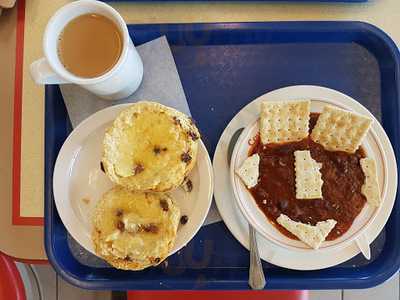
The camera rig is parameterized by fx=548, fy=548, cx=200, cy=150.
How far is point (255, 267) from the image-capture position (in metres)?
1.19

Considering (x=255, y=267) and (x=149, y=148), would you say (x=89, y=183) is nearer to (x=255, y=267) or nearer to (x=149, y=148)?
(x=149, y=148)

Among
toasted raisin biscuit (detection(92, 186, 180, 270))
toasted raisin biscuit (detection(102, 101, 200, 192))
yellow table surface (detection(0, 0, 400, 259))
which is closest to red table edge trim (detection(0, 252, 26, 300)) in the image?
yellow table surface (detection(0, 0, 400, 259))

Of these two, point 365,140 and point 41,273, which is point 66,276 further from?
point 365,140

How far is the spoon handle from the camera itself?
118cm

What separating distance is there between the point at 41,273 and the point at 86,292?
16cm

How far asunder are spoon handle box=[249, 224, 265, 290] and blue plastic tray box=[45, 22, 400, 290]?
27mm

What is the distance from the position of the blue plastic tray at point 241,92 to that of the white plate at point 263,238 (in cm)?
4

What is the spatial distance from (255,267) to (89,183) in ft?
1.35

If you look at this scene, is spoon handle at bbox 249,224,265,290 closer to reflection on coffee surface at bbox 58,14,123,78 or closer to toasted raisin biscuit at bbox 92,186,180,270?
toasted raisin biscuit at bbox 92,186,180,270

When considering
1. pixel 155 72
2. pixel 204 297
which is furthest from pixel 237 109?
pixel 204 297

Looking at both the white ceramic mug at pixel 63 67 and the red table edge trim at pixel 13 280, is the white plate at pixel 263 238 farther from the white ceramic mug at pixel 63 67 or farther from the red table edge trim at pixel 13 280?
the red table edge trim at pixel 13 280

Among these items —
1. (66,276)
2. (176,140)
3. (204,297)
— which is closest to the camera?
(176,140)

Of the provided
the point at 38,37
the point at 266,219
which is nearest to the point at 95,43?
the point at 38,37

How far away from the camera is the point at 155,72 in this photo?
1245 mm
